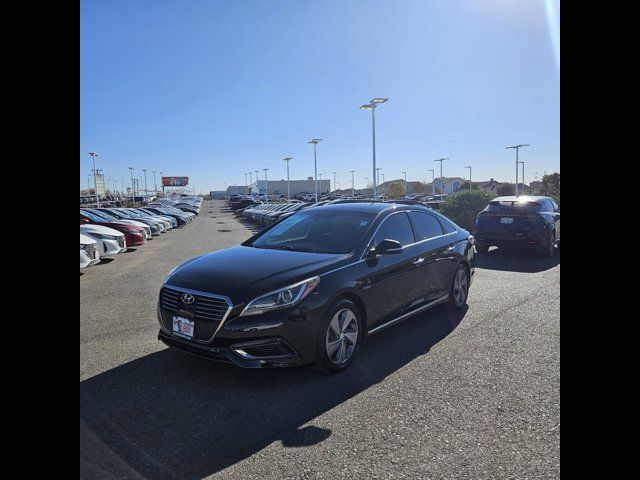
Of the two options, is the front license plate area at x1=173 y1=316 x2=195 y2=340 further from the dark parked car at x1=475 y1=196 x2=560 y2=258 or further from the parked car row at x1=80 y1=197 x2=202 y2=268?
the dark parked car at x1=475 y1=196 x2=560 y2=258

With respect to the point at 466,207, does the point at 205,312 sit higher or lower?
lower

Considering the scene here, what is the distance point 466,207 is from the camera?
65.4 feet

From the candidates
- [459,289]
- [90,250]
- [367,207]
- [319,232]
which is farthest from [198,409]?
[90,250]

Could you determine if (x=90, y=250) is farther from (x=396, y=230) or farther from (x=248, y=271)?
(x=396, y=230)

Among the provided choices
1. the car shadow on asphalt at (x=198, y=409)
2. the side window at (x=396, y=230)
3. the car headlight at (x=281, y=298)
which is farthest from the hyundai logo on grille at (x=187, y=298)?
the side window at (x=396, y=230)

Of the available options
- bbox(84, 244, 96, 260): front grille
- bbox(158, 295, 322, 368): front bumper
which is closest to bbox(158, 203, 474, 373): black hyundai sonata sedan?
bbox(158, 295, 322, 368): front bumper

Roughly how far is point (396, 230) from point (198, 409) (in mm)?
3019

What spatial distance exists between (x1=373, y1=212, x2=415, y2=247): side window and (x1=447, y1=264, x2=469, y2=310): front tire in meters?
1.12

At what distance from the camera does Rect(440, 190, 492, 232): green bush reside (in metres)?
19.7
